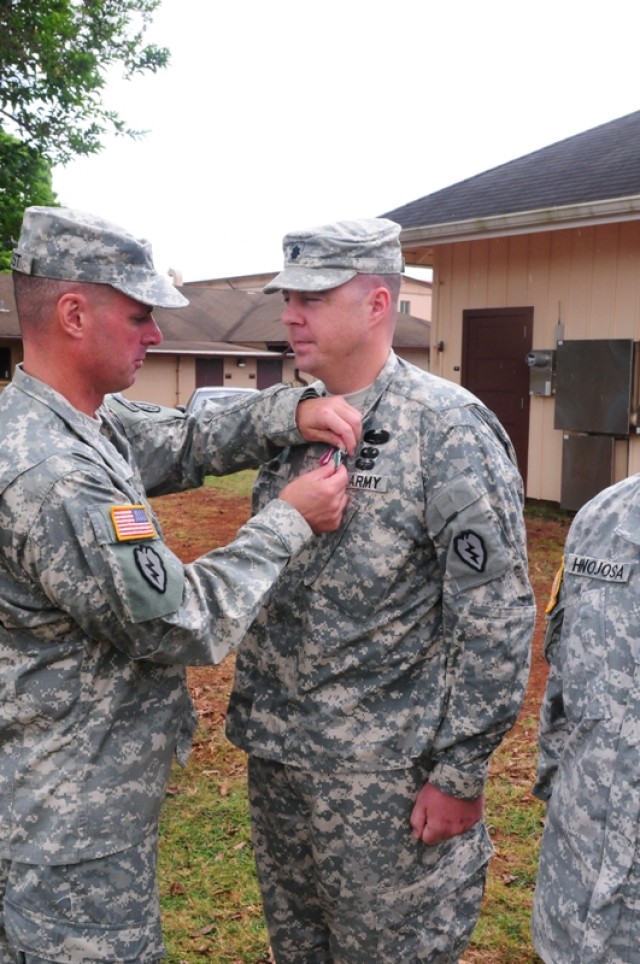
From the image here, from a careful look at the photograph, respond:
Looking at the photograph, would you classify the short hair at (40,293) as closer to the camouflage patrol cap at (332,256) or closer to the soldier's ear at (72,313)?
the soldier's ear at (72,313)

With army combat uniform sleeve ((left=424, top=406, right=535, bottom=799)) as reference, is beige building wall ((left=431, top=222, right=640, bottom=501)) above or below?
above

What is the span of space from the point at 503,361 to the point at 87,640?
35.2 ft

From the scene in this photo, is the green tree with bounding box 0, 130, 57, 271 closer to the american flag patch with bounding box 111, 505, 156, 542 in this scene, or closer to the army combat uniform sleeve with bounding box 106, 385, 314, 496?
the army combat uniform sleeve with bounding box 106, 385, 314, 496

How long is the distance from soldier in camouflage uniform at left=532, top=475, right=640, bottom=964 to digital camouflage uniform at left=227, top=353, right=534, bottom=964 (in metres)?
0.33

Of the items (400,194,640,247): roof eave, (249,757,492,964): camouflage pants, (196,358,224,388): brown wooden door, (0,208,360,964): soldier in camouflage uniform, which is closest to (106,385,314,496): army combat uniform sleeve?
(0,208,360,964): soldier in camouflage uniform

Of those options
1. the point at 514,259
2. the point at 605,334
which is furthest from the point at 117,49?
the point at 605,334

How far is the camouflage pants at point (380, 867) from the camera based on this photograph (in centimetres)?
261

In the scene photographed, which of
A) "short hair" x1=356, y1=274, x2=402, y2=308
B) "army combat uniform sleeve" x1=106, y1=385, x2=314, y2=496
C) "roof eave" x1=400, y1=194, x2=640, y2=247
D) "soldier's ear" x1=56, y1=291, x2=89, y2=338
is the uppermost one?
"roof eave" x1=400, y1=194, x2=640, y2=247

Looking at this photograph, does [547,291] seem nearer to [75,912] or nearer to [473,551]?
[473,551]

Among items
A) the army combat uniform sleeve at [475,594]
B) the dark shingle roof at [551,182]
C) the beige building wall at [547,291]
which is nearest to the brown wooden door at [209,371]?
the dark shingle roof at [551,182]

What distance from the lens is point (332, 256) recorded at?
2.59m

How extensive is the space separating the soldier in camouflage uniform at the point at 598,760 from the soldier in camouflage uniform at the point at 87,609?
0.67 metres

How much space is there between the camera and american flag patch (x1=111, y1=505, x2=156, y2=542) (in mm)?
2096

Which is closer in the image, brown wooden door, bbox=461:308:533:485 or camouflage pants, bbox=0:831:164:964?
camouflage pants, bbox=0:831:164:964
